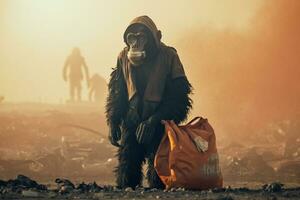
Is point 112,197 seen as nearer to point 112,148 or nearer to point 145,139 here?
point 145,139

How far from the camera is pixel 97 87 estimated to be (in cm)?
2928

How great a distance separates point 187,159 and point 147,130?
2.26ft

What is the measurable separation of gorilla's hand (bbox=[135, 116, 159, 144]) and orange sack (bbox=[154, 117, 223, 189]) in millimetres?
283

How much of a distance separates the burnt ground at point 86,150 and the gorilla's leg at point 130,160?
120 inches

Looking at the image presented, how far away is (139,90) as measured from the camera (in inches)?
352

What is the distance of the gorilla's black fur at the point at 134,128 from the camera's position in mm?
8773

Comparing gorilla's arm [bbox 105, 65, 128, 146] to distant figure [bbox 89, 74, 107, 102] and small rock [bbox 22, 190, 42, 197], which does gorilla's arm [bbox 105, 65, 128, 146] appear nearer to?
small rock [bbox 22, 190, 42, 197]

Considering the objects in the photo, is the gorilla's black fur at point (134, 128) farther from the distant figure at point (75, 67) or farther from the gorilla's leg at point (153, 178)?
the distant figure at point (75, 67)

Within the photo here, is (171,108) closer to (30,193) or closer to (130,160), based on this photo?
(130,160)

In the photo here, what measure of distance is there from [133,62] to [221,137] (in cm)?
1336

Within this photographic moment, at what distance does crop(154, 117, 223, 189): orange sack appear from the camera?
26.6ft

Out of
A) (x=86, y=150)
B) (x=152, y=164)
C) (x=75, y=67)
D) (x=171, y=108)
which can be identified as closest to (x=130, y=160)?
(x=152, y=164)

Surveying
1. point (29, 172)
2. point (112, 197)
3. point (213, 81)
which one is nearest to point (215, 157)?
point (112, 197)

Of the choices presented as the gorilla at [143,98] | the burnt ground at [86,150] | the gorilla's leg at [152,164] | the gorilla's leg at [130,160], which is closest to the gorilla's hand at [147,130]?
the gorilla at [143,98]
